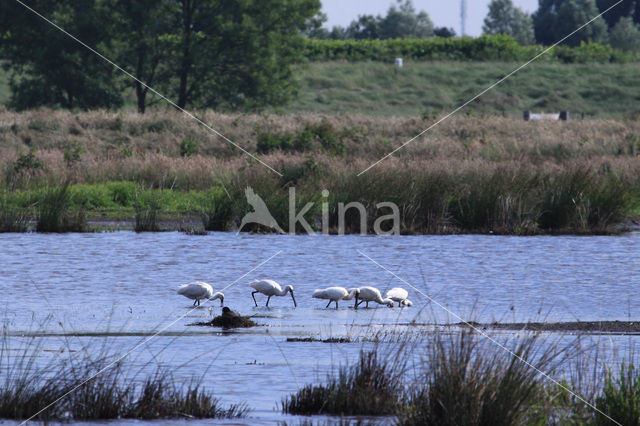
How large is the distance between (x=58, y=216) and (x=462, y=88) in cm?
4327

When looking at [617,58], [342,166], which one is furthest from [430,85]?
[342,166]

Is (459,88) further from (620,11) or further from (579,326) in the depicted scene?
(620,11)

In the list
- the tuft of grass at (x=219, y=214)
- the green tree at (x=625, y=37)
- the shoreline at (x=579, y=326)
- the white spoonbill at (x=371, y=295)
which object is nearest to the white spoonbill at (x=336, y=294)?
the white spoonbill at (x=371, y=295)

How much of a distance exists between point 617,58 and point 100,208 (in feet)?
176

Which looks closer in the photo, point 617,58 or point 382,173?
point 382,173

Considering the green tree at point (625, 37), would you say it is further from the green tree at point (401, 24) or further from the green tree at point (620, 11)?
the green tree at point (401, 24)

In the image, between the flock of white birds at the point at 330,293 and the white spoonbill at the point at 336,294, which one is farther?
the white spoonbill at the point at 336,294

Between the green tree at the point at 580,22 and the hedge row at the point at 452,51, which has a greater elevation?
the green tree at the point at 580,22

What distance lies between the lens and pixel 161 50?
2020 inches

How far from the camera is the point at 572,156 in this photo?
33.2 metres

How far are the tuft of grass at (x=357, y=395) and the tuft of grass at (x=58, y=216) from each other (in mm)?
15322

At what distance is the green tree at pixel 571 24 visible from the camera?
10606 cm

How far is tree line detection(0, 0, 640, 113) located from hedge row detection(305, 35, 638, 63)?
64.3 ft

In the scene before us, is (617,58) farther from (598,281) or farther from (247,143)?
(598,281)
